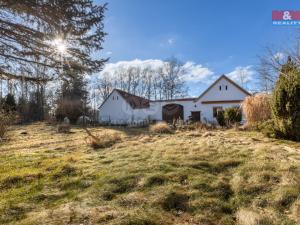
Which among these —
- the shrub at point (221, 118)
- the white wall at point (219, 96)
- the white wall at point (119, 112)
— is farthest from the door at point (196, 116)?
the shrub at point (221, 118)

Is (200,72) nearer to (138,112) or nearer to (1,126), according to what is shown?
(138,112)

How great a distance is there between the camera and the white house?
22938 millimetres

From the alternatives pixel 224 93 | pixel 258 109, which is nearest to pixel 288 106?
pixel 258 109

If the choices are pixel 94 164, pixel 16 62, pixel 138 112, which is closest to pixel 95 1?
pixel 16 62

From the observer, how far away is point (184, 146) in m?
8.02

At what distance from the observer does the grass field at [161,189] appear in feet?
11.8

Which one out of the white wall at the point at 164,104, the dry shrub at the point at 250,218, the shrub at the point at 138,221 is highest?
the white wall at the point at 164,104

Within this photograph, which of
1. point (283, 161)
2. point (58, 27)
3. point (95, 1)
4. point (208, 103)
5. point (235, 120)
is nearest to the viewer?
point (283, 161)

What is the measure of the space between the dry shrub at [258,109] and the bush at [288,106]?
13.6 ft

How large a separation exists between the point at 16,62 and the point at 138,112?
19.8 metres

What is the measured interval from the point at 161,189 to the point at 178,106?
68.6 ft

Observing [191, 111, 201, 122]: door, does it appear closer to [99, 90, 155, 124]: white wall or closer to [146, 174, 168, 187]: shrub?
[99, 90, 155, 124]: white wall

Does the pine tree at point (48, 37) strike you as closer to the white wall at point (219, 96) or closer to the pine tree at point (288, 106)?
the pine tree at point (288, 106)

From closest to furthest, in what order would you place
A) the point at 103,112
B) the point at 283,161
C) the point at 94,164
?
the point at 283,161
the point at 94,164
the point at 103,112
